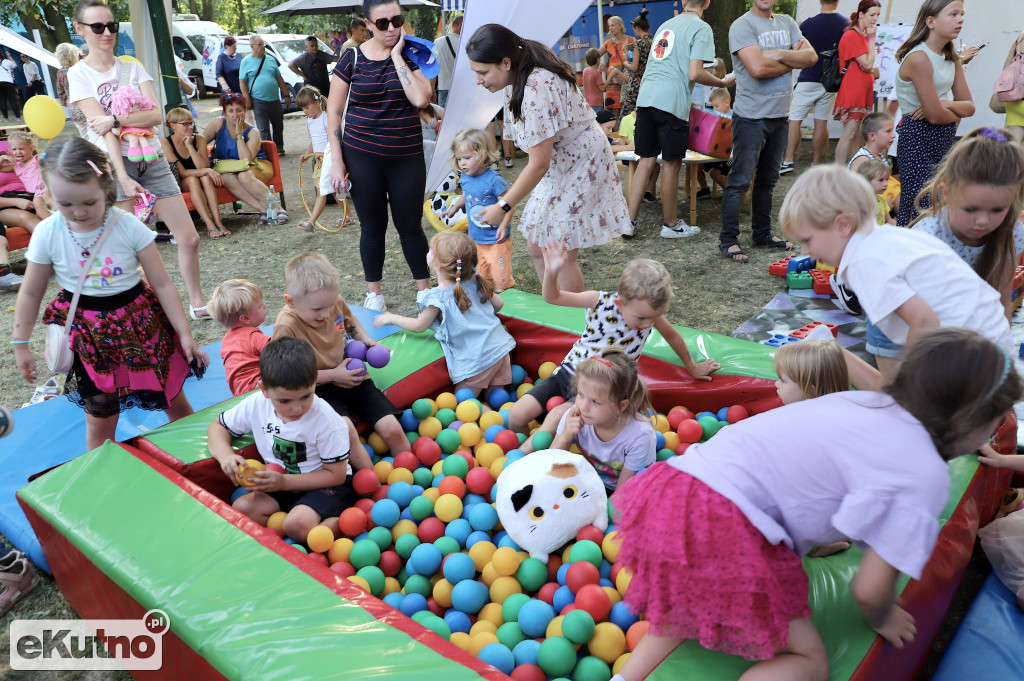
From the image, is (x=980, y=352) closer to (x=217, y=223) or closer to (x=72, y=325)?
(x=72, y=325)

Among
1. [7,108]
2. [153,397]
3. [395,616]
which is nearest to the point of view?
[395,616]

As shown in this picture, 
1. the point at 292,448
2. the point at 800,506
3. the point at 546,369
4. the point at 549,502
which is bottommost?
the point at 546,369

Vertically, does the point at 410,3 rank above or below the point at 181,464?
above

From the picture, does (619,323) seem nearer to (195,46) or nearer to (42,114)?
(42,114)

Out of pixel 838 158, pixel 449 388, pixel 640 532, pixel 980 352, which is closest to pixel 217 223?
pixel 449 388

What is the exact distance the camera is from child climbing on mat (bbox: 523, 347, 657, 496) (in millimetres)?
2467

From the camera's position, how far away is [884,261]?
198 cm

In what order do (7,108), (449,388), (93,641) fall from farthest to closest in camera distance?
(7,108), (449,388), (93,641)

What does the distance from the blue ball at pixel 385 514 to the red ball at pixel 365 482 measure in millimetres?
148

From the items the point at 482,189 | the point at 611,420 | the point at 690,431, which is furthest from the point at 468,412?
the point at 482,189

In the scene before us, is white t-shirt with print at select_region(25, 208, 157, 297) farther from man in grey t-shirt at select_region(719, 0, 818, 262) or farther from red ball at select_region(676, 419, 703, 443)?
man in grey t-shirt at select_region(719, 0, 818, 262)

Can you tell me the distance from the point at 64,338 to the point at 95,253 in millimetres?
302

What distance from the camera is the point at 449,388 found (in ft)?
11.8

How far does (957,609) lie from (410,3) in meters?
11.8
